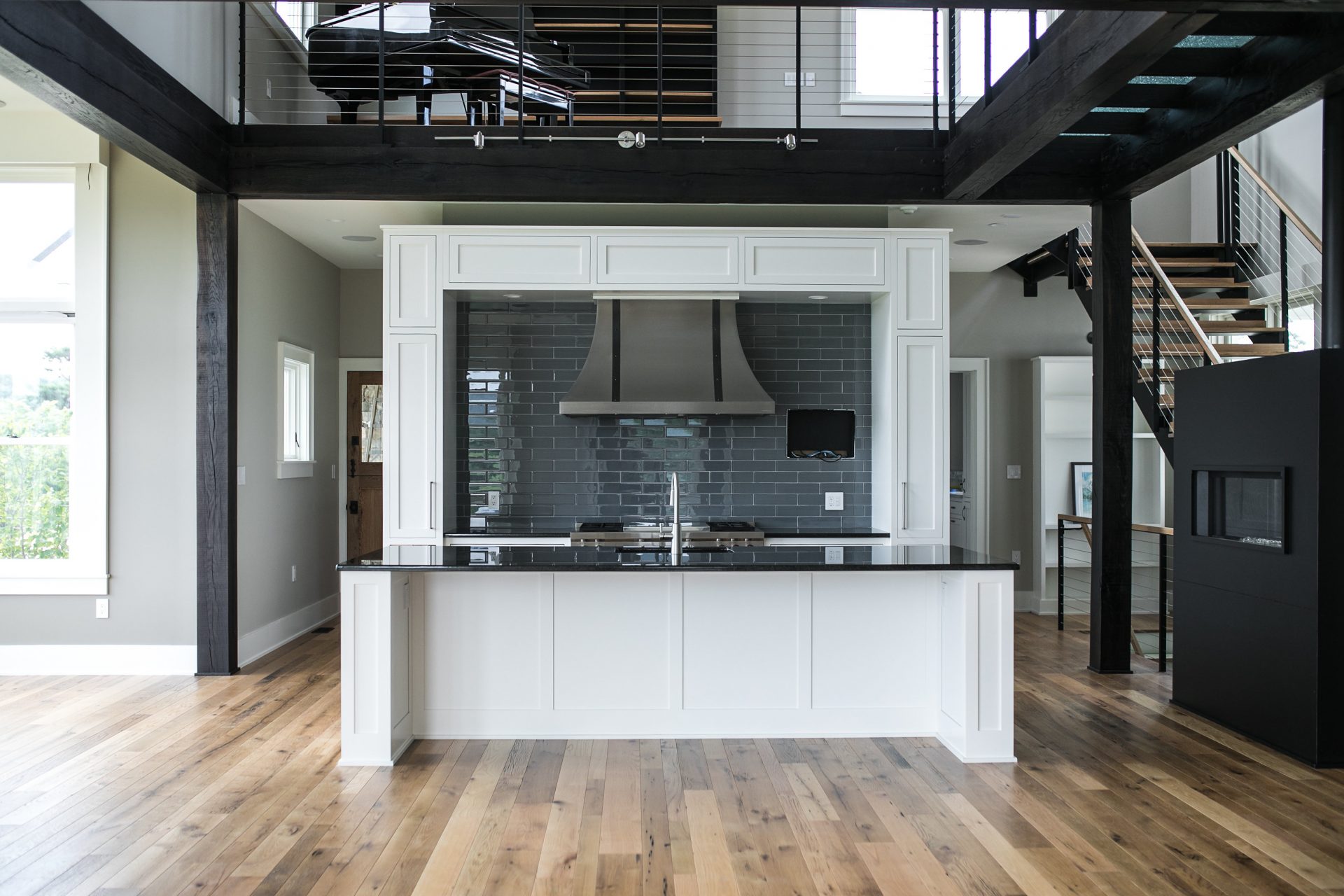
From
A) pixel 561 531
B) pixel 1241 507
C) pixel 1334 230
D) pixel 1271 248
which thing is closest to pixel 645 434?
pixel 561 531

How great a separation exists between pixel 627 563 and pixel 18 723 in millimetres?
3042

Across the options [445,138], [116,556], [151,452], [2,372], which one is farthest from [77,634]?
[445,138]

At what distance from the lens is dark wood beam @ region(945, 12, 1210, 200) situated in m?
3.07

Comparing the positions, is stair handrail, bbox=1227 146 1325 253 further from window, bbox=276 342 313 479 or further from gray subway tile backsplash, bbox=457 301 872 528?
window, bbox=276 342 313 479

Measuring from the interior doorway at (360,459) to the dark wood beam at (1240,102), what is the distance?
5.67 metres

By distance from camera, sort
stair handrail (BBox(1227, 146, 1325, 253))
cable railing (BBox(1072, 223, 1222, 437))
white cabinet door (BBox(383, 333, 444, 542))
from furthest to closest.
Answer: stair handrail (BBox(1227, 146, 1325, 253))
cable railing (BBox(1072, 223, 1222, 437))
white cabinet door (BBox(383, 333, 444, 542))

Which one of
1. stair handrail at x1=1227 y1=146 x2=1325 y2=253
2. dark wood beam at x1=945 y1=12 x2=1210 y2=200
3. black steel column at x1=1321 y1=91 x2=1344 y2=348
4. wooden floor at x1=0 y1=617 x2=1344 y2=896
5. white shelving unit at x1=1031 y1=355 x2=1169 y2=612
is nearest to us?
wooden floor at x1=0 y1=617 x2=1344 y2=896

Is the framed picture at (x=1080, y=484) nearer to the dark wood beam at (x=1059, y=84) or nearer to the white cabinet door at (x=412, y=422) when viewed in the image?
the dark wood beam at (x=1059, y=84)

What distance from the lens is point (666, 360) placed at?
5844mm

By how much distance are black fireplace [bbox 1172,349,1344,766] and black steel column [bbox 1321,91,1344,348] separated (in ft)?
0.84

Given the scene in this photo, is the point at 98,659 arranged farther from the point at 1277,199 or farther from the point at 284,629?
the point at 1277,199

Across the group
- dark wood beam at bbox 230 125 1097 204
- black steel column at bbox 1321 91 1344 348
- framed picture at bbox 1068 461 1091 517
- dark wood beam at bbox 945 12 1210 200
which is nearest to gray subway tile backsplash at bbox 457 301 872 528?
dark wood beam at bbox 230 125 1097 204

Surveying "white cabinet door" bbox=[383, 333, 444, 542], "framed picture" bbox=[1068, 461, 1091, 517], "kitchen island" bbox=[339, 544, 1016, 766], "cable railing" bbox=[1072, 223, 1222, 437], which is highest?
"cable railing" bbox=[1072, 223, 1222, 437]

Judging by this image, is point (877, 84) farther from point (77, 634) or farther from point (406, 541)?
point (77, 634)
